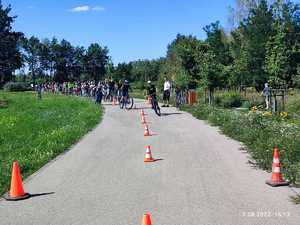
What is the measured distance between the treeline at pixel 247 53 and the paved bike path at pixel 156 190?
14837 millimetres

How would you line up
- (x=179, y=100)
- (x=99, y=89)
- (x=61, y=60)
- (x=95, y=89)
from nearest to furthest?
1. (x=179, y=100)
2. (x=99, y=89)
3. (x=95, y=89)
4. (x=61, y=60)

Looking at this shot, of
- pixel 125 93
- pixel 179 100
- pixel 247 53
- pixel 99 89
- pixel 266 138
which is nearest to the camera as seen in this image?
pixel 266 138

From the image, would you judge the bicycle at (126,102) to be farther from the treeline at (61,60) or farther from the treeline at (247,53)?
the treeline at (61,60)

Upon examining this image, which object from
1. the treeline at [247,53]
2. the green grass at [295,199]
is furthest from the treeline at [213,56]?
the green grass at [295,199]

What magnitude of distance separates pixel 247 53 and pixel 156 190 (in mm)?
51124

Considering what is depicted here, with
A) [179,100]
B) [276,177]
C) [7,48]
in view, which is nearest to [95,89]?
A: [179,100]

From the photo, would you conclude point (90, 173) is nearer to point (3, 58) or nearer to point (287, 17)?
point (287, 17)

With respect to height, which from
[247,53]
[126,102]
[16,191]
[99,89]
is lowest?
[16,191]

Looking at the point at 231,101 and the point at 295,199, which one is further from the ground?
the point at 231,101

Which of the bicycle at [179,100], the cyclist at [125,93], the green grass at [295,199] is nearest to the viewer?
the green grass at [295,199]

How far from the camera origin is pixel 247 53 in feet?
192

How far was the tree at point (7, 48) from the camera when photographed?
98.1 m

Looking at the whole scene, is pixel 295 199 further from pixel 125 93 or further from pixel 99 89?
pixel 99 89

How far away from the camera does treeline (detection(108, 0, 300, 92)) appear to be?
108 feet
